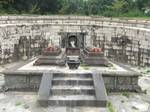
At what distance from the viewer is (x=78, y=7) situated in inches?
891

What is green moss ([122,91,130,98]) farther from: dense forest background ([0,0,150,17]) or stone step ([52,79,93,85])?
dense forest background ([0,0,150,17])

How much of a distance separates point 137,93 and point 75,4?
1668 centimetres

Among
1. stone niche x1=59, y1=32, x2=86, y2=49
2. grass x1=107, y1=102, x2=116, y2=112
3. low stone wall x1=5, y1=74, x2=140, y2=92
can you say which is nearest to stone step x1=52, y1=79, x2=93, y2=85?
low stone wall x1=5, y1=74, x2=140, y2=92

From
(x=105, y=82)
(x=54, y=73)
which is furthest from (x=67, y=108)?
(x=105, y=82)

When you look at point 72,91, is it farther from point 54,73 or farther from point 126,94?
point 126,94

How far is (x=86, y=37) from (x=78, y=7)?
37.4ft

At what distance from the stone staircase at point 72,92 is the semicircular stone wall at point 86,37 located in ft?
12.5

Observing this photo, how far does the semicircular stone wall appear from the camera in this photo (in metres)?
10.5

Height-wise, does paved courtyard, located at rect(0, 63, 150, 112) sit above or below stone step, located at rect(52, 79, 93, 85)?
below

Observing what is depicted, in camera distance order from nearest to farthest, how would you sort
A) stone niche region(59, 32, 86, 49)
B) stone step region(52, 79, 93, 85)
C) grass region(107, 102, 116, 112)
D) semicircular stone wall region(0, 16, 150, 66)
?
grass region(107, 102, 116, 112) → stone step region(52, 79, 93, 85) → semicircular stone wall region(0, 16, 150, 66) → stone niche region(59, 32, 86, 49)

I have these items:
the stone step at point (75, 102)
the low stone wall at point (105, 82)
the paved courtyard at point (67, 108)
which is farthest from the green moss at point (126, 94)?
the stone step at point (75, 102)

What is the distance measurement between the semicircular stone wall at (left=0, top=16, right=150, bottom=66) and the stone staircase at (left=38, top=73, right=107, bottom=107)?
3824 mm

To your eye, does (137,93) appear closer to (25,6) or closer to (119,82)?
(119,82)

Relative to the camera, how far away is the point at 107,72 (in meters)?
7.43
